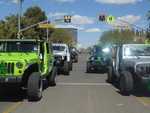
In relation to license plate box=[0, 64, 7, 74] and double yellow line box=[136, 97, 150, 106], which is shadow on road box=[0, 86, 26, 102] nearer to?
license plate box=[0, 64, 7, 74]

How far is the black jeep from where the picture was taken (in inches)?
704

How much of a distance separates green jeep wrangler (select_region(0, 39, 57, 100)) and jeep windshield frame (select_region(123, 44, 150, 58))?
11.1 ft

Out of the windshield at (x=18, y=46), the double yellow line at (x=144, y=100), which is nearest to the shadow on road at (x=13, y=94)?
the windshield at (x=18, y=46)

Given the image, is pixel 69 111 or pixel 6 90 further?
pixel 6 90

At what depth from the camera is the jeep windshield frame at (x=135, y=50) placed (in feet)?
67.3

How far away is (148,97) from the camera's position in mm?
17859

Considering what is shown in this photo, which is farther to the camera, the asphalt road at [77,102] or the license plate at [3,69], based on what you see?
the license plate at [3,69]

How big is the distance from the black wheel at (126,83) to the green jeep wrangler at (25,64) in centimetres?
287

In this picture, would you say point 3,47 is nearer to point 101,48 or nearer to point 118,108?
point 118,108

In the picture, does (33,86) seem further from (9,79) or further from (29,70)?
(29,70)

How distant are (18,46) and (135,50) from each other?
16.7 feet

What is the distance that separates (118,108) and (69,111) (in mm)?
1527

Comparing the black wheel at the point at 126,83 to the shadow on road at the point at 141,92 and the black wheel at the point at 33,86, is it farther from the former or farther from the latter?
the black wheel at the point at 33,86

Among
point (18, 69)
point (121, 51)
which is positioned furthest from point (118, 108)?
point (121, 51)
